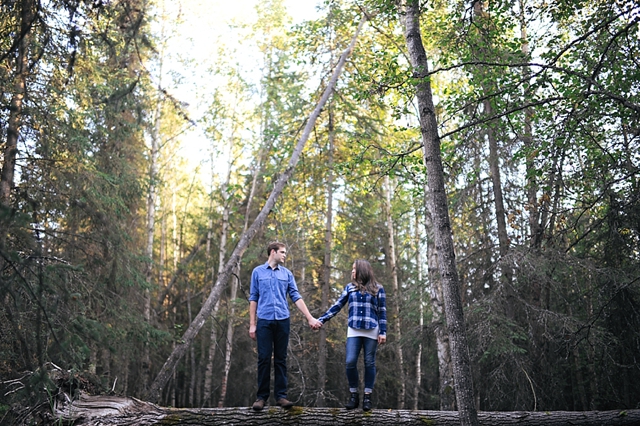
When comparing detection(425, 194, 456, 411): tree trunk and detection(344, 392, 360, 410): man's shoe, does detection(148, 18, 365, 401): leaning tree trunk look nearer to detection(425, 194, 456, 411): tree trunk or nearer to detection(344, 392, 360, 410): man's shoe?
detection(344, 392, 360, 410): man's shoe

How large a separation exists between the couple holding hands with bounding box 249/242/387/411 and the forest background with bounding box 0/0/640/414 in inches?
68.6

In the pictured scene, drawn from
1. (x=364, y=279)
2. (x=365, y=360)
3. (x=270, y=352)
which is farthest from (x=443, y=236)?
(x=270, y=352)

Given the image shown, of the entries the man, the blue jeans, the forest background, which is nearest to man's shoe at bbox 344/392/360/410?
the blue jeans

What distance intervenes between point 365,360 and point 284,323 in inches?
42.7

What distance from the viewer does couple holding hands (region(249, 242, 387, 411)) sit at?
247 inches

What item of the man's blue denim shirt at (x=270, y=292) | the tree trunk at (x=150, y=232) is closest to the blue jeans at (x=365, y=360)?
the man's blue denim shirt at (x=270, y=292)

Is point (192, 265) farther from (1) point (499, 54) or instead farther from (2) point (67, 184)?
(1) point (499, 54)

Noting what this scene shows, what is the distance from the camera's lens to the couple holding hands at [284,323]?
6.26m

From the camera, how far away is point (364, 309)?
21.0 feet

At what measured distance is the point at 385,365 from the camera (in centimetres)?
1816

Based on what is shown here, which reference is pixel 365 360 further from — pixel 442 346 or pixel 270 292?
pixel 442 346

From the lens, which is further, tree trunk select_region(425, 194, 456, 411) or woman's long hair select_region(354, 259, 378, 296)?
tree trunk select_region(425, 194, 456, 411)

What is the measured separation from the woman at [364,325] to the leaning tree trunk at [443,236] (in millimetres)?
899

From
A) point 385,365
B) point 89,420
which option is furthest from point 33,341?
point 385,365
